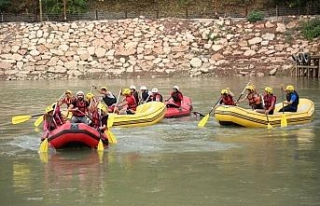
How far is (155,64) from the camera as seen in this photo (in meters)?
39.4

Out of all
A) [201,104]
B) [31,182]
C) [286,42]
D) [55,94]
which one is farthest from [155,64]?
[31,182]

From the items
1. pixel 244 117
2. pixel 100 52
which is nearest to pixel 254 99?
pixel 244 117

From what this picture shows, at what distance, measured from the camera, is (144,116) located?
736 inches

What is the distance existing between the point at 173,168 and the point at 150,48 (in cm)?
2770

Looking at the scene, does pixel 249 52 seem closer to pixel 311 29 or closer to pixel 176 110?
pixel 311 29

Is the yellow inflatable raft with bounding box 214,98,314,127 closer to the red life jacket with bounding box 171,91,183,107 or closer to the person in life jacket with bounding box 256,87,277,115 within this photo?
the person in life jacket with bounding box 256,87,277,115

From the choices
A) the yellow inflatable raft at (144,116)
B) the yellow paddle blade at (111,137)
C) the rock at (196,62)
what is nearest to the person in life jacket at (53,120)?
the yellow paddle blade at (111,137)

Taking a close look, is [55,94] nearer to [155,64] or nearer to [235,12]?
[155,64]

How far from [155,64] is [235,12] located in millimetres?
9808

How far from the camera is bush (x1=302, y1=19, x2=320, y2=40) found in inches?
1542

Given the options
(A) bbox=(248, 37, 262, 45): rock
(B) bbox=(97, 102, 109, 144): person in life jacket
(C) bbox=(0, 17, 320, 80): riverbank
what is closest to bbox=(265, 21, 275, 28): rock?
(C) bbox=(0, 17, 320, 80): riverbank

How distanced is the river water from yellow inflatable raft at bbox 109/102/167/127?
1.05 feet

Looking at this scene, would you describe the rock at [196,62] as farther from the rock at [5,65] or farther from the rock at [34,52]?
the rock at [5,65]

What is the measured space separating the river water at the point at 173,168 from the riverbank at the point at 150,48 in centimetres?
1912
